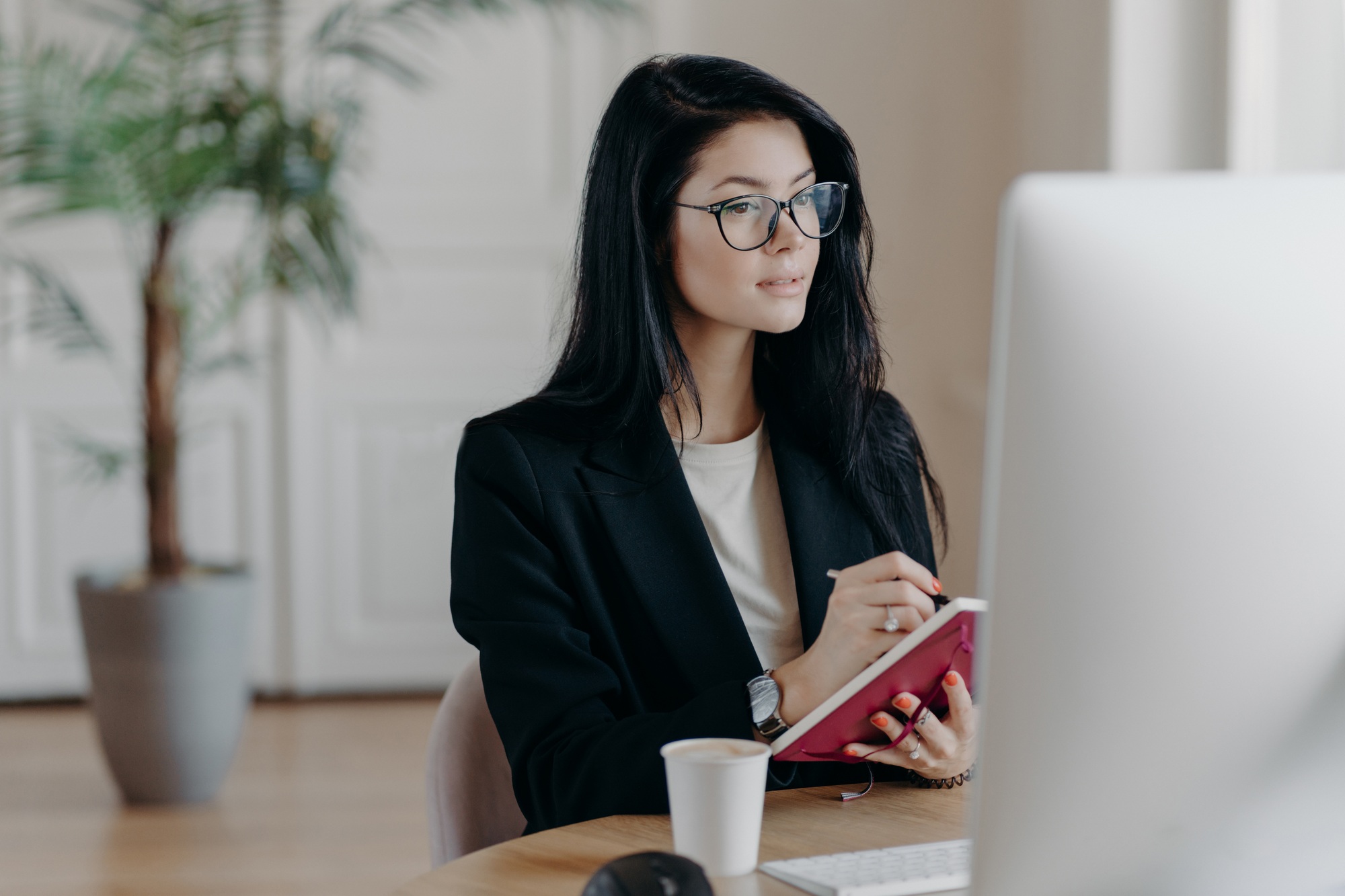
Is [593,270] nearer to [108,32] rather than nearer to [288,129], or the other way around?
[288,129]

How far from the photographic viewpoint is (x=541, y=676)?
1.08m

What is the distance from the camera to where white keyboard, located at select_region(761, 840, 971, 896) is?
0.77m

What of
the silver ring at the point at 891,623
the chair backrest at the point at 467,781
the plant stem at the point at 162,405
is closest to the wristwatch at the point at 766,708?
the silver ring at the point at 891,623

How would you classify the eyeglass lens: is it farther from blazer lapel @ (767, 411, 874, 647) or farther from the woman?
blazer lapel @ (767, 411, 874, 647)

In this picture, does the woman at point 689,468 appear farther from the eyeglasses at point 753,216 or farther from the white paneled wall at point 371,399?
the white paneled wall at point 371,399

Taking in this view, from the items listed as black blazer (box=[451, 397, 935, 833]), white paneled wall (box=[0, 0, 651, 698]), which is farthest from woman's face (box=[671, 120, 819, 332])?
white paneled wall (box=[0, 0, 651, 698])

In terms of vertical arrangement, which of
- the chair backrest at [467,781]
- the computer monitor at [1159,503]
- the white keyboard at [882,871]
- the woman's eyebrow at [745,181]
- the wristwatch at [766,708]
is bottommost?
the chair backrest at [467,781]

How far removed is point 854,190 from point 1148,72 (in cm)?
139

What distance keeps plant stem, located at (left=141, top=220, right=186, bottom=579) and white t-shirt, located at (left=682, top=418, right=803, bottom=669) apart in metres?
1.93

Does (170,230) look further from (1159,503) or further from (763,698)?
(1159,503)

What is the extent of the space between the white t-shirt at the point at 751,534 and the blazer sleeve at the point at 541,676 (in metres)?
0.19

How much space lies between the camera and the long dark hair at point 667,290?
1.29 meters

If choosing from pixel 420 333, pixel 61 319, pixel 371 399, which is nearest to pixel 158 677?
pixel 61 319

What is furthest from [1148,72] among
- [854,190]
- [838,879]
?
[838,879]
